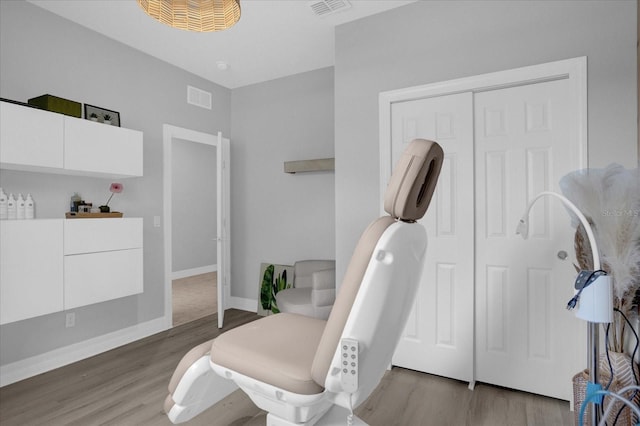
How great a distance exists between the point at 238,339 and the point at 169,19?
4.87 feet

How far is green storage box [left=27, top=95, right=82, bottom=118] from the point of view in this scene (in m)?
2.41

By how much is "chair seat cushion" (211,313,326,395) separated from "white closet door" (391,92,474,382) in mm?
1244

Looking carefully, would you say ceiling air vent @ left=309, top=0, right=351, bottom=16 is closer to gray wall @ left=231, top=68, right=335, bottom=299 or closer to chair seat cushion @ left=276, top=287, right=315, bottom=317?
gray wall @ left=231, top=68, right=335, bottom=299

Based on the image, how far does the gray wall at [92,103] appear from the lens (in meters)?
2.52

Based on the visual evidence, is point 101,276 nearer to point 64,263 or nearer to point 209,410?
point 64,263

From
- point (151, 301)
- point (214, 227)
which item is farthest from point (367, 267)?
point (214, 227)

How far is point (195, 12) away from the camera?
162 cm

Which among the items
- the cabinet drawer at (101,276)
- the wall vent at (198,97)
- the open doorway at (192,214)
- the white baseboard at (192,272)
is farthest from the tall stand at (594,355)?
the white baseboard at (192,272)

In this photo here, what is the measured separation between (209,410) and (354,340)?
1.48 meters

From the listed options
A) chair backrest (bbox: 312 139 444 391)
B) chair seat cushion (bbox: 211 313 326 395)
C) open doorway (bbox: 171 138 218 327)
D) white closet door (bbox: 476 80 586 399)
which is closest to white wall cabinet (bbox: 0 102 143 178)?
chair seat cushion (bbox: 211 313 326 395)

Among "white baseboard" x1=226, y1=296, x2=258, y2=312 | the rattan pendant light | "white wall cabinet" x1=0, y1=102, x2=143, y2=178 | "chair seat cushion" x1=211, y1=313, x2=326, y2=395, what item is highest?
the rattan pendant light

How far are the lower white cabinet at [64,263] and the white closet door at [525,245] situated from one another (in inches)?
110

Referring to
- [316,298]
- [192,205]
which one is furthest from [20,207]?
[192,205]

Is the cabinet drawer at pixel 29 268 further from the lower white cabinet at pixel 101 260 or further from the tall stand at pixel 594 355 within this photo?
the tall stand at pixel 594 355
